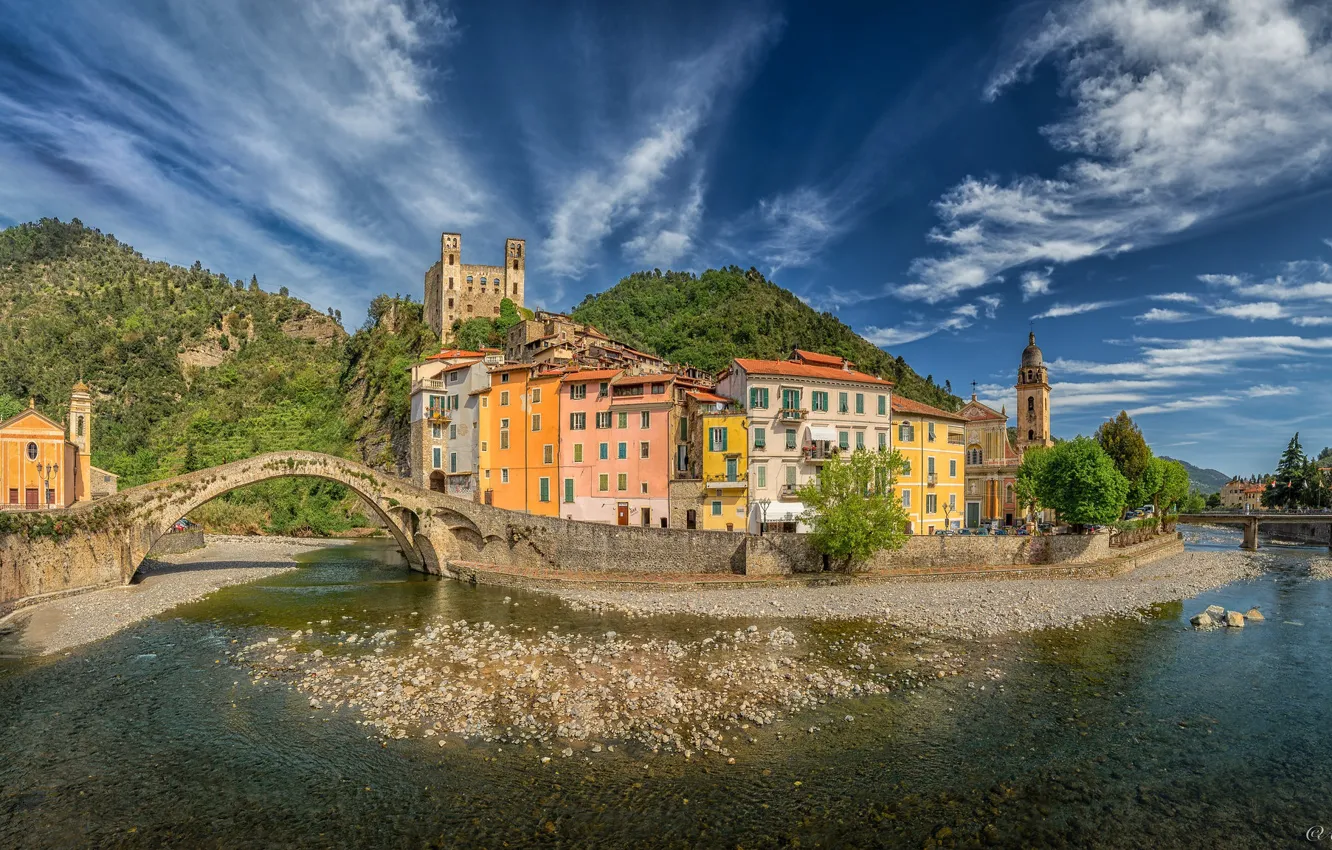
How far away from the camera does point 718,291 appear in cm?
11300

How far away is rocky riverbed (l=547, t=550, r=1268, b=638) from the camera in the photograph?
27734 millimetres

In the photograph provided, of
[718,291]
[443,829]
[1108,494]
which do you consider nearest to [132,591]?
[443,829]

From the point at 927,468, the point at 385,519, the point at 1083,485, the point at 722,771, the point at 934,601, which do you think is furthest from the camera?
the point at 927,468

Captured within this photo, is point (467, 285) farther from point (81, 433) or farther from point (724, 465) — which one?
point (724, 465)

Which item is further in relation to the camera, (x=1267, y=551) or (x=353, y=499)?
(x=353, y=499)

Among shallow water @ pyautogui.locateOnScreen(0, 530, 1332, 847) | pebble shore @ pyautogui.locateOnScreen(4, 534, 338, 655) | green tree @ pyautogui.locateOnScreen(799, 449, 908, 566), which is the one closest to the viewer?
shallow water @ pyautogui.locateOnScreen(0, 530, 1332, 847)

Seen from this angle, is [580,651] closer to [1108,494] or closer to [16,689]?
[16,689]

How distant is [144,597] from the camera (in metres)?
31.8

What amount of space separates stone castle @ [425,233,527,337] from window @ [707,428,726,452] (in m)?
52.6

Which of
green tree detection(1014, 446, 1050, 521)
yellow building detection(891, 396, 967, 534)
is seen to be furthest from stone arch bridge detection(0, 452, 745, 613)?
green tree detection(1014, 446, 1050, 521)

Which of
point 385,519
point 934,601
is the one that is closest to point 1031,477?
point 934,601

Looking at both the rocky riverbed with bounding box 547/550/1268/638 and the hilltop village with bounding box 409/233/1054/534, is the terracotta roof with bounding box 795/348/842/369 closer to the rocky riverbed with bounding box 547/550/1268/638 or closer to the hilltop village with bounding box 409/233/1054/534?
the hilltop village with bounding box 409/233/1054/534

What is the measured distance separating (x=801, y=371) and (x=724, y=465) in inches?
294

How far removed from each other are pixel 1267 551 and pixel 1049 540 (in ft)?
126
